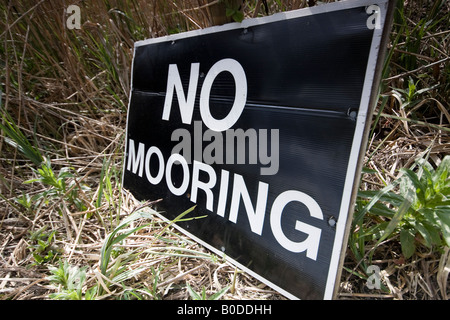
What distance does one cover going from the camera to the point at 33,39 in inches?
68.7

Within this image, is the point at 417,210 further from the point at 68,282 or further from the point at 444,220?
the point at 68,282

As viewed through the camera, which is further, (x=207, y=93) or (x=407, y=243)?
(x=207, y=93)

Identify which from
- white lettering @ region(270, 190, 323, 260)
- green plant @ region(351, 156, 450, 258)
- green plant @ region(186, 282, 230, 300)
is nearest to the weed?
green plant @ region(186, 282, 230, 300)

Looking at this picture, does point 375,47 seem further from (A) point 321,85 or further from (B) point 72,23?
(B) point 72,23

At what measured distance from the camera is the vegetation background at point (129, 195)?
833 mm

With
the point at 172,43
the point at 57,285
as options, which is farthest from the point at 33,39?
the point at 57,285

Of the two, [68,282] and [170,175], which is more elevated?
[170,175]

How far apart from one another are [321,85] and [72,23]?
155cm

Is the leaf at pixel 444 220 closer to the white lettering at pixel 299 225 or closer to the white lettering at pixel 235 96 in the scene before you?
the white lettering at pixel 299 225

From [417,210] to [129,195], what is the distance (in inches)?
43.8

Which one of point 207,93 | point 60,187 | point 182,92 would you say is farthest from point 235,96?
point 60,187

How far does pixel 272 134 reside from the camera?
838 mm


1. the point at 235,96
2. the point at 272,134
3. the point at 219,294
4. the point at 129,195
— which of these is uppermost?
the point at 235,96
